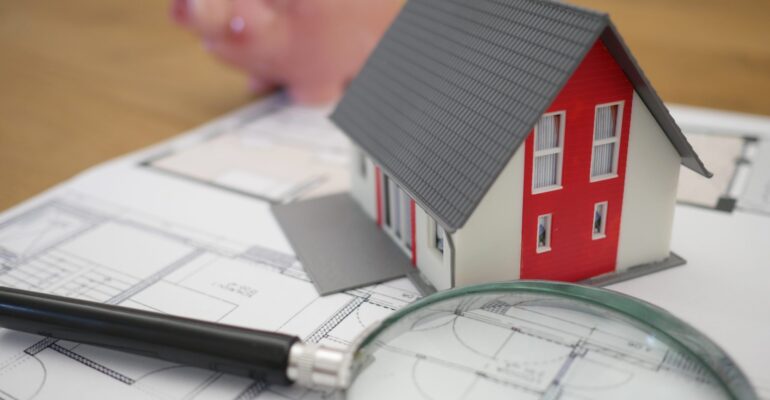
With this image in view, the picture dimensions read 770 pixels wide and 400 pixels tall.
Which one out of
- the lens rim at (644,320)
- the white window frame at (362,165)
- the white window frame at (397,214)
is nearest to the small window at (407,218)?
the white window frame at (397,214)

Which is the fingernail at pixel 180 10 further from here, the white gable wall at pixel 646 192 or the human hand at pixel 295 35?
the white gable wall at pixel 646 192

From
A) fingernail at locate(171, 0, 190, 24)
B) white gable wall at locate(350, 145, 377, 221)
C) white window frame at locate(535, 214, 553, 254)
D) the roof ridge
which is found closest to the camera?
the roof ridge

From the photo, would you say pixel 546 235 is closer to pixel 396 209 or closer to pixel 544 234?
pixel 544 234

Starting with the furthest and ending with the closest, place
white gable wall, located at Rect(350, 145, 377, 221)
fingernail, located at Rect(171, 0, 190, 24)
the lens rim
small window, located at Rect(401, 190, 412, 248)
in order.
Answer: fingernail, located at Rect(171, 0, 190, 24)
white gable wall, located at Rect(350, 145, 377, 221)
small window, located at Rect(401, 190, 412, 248)
the lens rim

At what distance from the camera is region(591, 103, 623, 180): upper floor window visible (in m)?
0.84

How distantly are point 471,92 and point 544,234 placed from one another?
19 centimetres

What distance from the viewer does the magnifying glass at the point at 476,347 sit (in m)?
0.67

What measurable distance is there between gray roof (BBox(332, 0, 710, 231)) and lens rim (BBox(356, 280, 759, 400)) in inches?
3.4

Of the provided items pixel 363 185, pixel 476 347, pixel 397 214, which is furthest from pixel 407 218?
pixel 476 347

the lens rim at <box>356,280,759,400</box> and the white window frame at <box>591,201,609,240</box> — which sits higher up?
the white window frame at <box>591,201,609,240</box>

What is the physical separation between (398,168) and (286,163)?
0.45m

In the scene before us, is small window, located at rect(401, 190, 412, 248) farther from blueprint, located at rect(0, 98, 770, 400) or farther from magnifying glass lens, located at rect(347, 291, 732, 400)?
magnifying glass lens, located at rect(347, 291, 732, 400)

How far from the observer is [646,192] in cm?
89

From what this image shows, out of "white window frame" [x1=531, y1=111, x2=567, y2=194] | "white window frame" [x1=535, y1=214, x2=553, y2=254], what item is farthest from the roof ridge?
"white window frame" [x1=535, y1=214, x2=553, y2=254]
